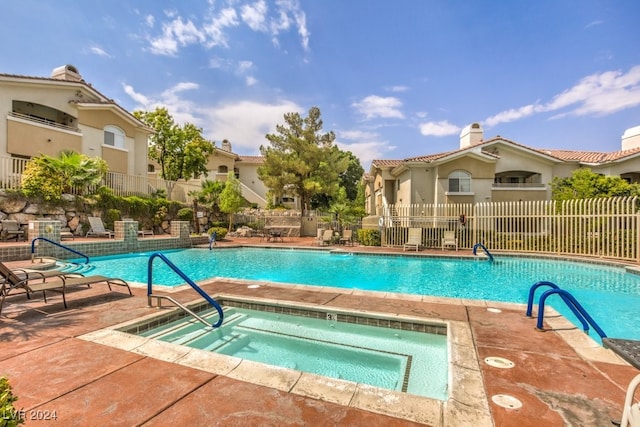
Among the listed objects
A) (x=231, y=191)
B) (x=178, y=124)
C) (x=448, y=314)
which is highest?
(x=178, y=124)

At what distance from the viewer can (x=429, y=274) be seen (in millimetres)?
11352

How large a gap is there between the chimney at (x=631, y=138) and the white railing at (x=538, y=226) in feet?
41.7

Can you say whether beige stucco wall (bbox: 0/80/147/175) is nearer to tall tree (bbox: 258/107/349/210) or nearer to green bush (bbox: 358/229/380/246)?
tall tree (bbox: 258/107/349/210)

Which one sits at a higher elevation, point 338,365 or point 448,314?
point 448,314

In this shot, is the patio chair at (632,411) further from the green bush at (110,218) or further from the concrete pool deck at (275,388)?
the green bush at (110,218)

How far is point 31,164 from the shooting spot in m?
15.6

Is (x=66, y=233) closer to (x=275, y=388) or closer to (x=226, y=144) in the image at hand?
(x=275, y=388)

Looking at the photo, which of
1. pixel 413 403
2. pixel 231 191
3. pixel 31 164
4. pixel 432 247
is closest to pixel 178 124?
pixel 231 191

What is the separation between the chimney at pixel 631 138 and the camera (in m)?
24.5

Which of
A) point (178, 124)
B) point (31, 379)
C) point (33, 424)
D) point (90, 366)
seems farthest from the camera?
point (178, 124)

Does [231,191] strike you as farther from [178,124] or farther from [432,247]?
[432,247]

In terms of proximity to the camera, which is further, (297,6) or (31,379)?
(297,6)

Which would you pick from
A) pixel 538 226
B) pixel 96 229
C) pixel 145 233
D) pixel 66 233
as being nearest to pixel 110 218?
pixel 96 229

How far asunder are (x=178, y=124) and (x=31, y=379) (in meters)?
28.2
